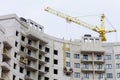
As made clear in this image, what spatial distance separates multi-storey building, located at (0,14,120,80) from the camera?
292 feet

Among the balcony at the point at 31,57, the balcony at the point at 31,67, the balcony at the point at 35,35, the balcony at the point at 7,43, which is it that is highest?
the balcony at the point at 35,35

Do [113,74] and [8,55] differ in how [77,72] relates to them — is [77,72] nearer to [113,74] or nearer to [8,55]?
[113,74]

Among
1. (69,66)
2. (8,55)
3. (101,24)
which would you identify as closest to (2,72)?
(8,55)

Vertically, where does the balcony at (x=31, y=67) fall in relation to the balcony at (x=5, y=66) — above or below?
above

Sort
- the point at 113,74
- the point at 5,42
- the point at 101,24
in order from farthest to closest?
the point at 101,24
the point at 113,74
the point at 5,42

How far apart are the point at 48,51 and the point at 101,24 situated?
41029 mm

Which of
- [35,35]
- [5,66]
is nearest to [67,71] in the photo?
[35,35]

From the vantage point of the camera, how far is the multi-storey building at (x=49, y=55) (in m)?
89.1

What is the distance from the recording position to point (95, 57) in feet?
357

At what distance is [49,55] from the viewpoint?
341 ft

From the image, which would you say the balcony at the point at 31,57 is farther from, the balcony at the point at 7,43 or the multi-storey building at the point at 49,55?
the balcony at the point at 7,43

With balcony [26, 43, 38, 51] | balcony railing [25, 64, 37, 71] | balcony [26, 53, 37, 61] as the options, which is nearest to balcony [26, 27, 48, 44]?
balcony [26, 43, 38, 51]

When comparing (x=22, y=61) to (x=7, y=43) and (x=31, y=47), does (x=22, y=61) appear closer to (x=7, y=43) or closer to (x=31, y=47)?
(x=31, y=47)

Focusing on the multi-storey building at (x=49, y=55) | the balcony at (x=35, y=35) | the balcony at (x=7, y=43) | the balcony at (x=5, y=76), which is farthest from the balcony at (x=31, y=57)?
the balcony at (x=5, y=76)
